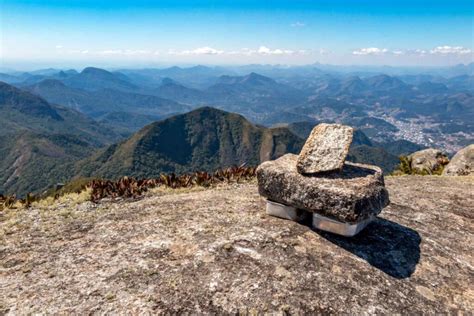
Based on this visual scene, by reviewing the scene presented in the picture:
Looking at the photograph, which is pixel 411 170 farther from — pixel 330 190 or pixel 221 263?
pixel 221 263

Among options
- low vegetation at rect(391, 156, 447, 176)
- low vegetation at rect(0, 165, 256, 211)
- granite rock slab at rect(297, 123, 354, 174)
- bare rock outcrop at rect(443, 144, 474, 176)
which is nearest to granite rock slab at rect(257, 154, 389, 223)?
granite rock slab at rect(297, 123, 354, 174)

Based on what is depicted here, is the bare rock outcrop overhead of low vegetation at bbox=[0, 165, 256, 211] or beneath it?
beneath

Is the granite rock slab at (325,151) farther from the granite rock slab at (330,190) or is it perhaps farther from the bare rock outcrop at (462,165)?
the bare rock outcrop at (462,165)

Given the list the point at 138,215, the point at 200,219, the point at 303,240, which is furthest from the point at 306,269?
the point at 138,215

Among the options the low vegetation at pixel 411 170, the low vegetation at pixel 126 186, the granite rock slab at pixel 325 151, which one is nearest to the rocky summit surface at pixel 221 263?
the low vegetation at pixel 126 186

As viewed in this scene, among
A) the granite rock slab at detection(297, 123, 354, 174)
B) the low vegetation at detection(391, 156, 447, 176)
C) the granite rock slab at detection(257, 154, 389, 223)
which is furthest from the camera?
the low vegetation at detection(391, 156, 447, 176)

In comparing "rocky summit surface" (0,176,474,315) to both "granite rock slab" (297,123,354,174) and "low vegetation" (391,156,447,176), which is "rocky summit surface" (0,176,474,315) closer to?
"granite rock slab" (297,123,354,174)

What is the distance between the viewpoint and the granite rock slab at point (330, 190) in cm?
866

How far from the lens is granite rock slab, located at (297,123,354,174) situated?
9.48 metres

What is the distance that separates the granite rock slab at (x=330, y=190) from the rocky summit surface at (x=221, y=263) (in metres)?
1.03

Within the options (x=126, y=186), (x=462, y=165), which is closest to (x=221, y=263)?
(x=126, y=186)

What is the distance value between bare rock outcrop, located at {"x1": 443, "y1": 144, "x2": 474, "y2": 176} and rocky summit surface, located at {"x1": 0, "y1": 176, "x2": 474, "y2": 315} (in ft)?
44.1

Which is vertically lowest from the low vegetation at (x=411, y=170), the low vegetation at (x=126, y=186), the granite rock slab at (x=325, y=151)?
the low vegetation at (x=411, y=170)

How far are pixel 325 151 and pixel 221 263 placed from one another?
4.26 m
